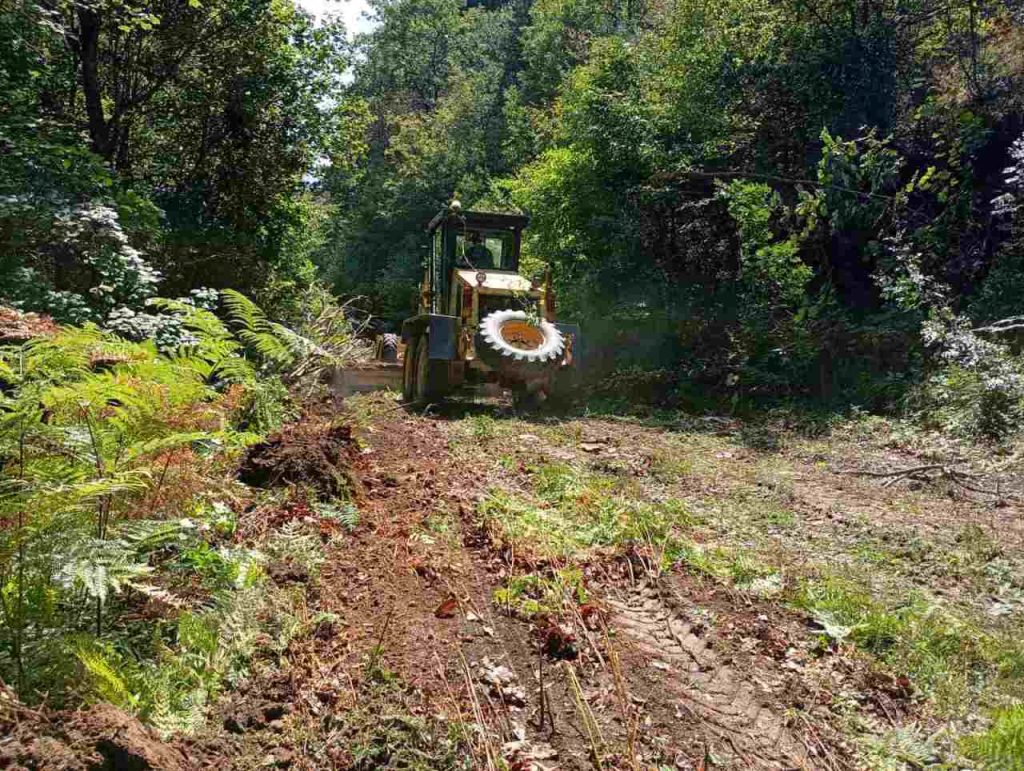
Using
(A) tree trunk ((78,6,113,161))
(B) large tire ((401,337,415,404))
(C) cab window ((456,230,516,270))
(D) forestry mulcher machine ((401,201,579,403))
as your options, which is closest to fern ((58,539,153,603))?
(D) forestry mulcher machine ((401,201,579,403))

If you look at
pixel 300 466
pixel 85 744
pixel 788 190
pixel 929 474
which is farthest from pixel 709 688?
pixel 788 190

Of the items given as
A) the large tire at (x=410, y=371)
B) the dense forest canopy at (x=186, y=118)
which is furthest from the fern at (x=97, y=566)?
the large tire at (x=410, y=371)

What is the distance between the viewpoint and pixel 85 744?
2.01 meters

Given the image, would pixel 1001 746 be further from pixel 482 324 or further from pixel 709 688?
pixel 482 324

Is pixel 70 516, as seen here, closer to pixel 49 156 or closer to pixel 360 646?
pixel 360 646

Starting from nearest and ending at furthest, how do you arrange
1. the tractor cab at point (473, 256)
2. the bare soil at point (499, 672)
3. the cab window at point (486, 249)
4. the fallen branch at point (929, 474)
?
the bare soil at point (499, 672) < the fallen branch at point (929, 474) < the tractor cab at point (473, 256) < the cab window at point (486, 249)

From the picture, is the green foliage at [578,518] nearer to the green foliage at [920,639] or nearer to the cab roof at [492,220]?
the green foliage at [920,639]

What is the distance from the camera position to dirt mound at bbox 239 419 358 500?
16.3ft

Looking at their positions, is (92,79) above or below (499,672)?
above

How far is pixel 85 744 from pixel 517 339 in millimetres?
8065

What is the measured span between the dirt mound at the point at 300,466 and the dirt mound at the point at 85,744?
109 inches

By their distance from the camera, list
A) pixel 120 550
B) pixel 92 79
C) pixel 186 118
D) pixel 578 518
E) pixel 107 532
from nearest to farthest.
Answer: pixel 120 550
pixel 107 532
pixel 578 518
pixel 92 79
pixel 186 118

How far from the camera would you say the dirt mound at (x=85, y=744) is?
1899 millimetres

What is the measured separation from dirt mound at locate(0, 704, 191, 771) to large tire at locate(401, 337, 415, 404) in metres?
9.00
